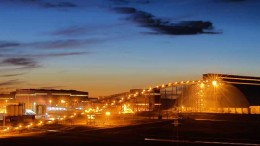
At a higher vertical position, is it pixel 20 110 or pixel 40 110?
pixel 20 110

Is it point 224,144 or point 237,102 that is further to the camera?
Result: point 237,102

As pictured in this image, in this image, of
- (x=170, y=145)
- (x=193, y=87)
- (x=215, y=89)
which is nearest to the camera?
(x=170, y=145)

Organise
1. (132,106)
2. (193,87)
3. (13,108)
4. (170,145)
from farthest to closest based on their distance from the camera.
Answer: (132,106) < (193,87) < (13,108) < (170,145)

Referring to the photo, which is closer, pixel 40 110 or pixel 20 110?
pixel 20 110

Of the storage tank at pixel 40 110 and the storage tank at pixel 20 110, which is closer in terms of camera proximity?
the storage tank at pixel 20 110

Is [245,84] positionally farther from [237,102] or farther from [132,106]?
[132,106]

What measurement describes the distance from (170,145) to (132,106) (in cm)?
7044

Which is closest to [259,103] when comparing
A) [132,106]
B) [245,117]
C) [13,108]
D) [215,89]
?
[215,89]

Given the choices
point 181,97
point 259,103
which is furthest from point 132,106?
point 259,103

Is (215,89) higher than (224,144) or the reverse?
higher

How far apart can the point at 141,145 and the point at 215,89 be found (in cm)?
5311

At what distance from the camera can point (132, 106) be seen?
95.9m

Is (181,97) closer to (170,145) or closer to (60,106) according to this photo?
(60,106)

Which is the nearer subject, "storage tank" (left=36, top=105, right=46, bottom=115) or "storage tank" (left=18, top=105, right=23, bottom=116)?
"storage tank" (left=18, top=105, right=23, bottom=116)
